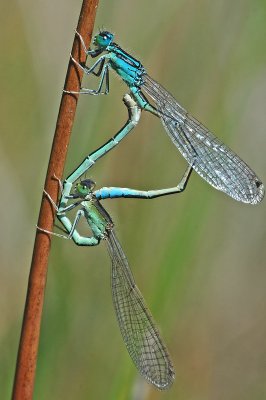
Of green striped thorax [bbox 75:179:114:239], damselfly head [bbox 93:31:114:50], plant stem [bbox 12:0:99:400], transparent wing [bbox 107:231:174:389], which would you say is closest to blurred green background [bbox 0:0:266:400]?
transparent wing [bbox 107:231:174:389]

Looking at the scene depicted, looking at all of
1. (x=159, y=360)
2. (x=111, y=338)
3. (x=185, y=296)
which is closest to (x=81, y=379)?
(x=111, y=338)

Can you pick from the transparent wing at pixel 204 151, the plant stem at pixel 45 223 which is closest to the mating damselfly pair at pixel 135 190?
the transparent wing at pixel 204 151

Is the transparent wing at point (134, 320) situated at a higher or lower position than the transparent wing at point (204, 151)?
lower

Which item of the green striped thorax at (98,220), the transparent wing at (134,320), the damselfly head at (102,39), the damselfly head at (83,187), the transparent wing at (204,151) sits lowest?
the transparent wing at (134,320)

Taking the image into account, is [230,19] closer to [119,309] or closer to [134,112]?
[134,112]

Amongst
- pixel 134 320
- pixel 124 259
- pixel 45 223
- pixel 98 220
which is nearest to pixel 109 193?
pixel 98 220

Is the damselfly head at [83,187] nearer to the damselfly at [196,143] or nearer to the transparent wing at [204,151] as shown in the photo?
the damselfly at [196,143]

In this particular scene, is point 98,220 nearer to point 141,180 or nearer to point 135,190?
point 135,190
